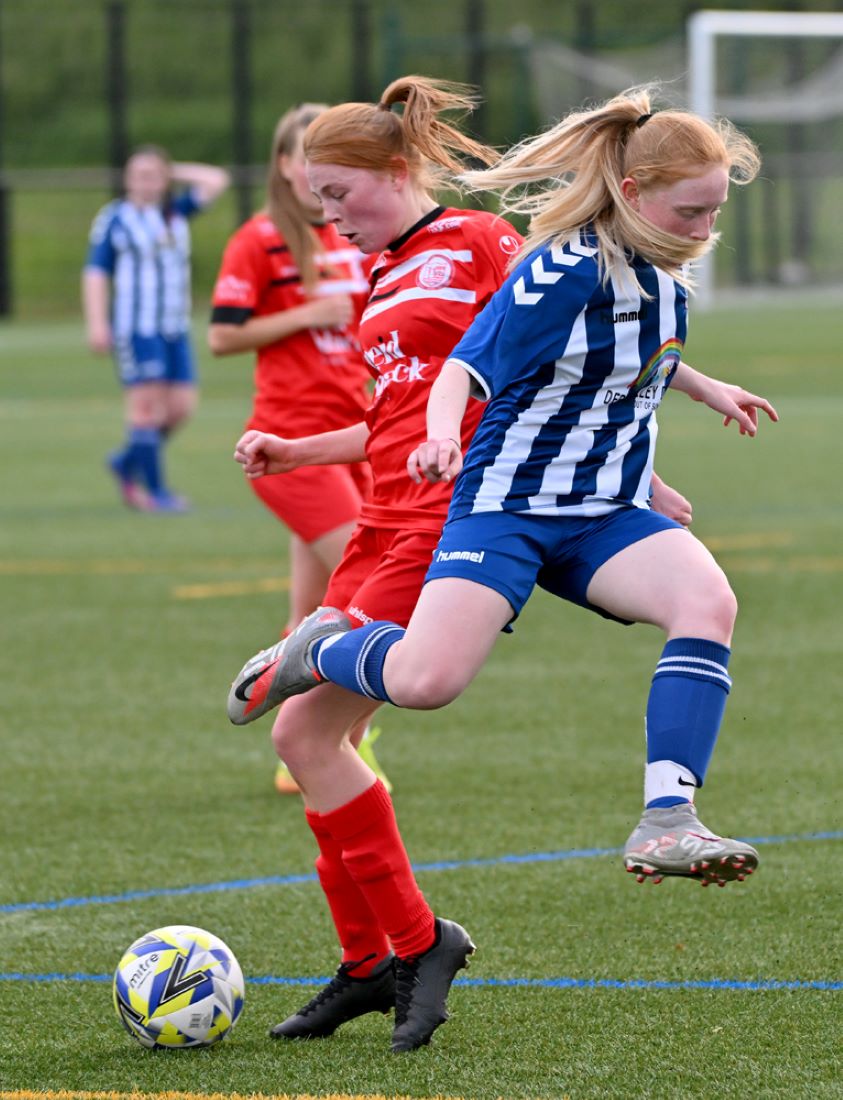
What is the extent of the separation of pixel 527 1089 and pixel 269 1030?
27.6 inches

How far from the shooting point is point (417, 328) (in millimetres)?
4363

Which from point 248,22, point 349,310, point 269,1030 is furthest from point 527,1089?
point 248,22

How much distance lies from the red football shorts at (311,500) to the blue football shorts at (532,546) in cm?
243

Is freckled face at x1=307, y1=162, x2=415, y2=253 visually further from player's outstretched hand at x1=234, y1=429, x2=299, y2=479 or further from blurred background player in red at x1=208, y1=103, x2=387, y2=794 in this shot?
blurred background player in red at x1=208, y1=103, x2=387, y2=794

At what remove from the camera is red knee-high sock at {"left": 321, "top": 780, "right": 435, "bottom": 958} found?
4133 mm

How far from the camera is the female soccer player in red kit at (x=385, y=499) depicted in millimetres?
4156

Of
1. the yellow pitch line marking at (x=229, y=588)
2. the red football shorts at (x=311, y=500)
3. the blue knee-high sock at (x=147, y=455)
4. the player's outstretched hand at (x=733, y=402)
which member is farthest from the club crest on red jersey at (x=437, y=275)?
the blue knee-high sock at (x=147, y=455)

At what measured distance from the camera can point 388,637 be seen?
4008 mm

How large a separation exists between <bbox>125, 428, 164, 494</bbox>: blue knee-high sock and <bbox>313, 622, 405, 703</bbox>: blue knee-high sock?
964 cm

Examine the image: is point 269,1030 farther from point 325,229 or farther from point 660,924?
point 325,229

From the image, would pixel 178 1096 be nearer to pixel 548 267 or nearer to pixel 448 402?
pixel 448 402

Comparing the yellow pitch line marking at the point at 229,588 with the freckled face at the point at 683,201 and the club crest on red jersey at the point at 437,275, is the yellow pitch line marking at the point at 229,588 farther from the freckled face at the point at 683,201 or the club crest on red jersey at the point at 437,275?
the freckled face at the point at 683,201

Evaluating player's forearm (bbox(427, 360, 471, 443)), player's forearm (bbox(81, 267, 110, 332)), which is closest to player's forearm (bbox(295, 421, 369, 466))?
player's forearm (bbox(427, 360, 471, 443))

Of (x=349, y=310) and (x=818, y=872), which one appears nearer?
(x=818, y=872)
